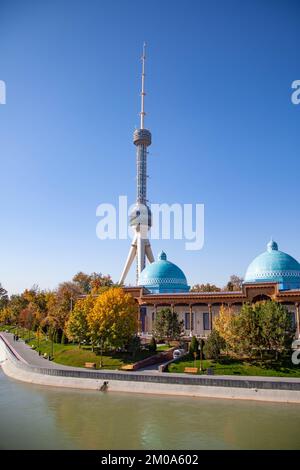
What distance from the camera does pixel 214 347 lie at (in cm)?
4119

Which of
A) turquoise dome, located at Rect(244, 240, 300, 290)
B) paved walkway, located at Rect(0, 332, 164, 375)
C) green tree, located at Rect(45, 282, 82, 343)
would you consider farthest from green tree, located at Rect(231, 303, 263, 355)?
green tree, located at Rect(45, 282, 82, 343)

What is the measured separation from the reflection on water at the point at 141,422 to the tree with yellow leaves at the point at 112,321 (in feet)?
30.2

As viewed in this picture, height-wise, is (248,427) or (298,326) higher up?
(298,326)

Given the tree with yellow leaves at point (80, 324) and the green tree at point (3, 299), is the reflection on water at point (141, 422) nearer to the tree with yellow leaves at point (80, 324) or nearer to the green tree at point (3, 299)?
the tree with yellow leaves at point (80, 324)

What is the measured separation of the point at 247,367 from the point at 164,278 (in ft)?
85.6

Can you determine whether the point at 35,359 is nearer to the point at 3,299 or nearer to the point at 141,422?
the point at 141,422

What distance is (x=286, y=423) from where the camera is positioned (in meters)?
26.8

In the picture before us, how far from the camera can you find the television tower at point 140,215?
89.0 meters

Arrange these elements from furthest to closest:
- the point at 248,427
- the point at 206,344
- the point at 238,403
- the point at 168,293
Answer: the point at 168,293 → the point at 206,344 → the point at 238,403 → the point at 248,427

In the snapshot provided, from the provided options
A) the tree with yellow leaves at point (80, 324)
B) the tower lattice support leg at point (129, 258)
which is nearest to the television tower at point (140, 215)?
the tower lattice support leg at point (129, 258)
